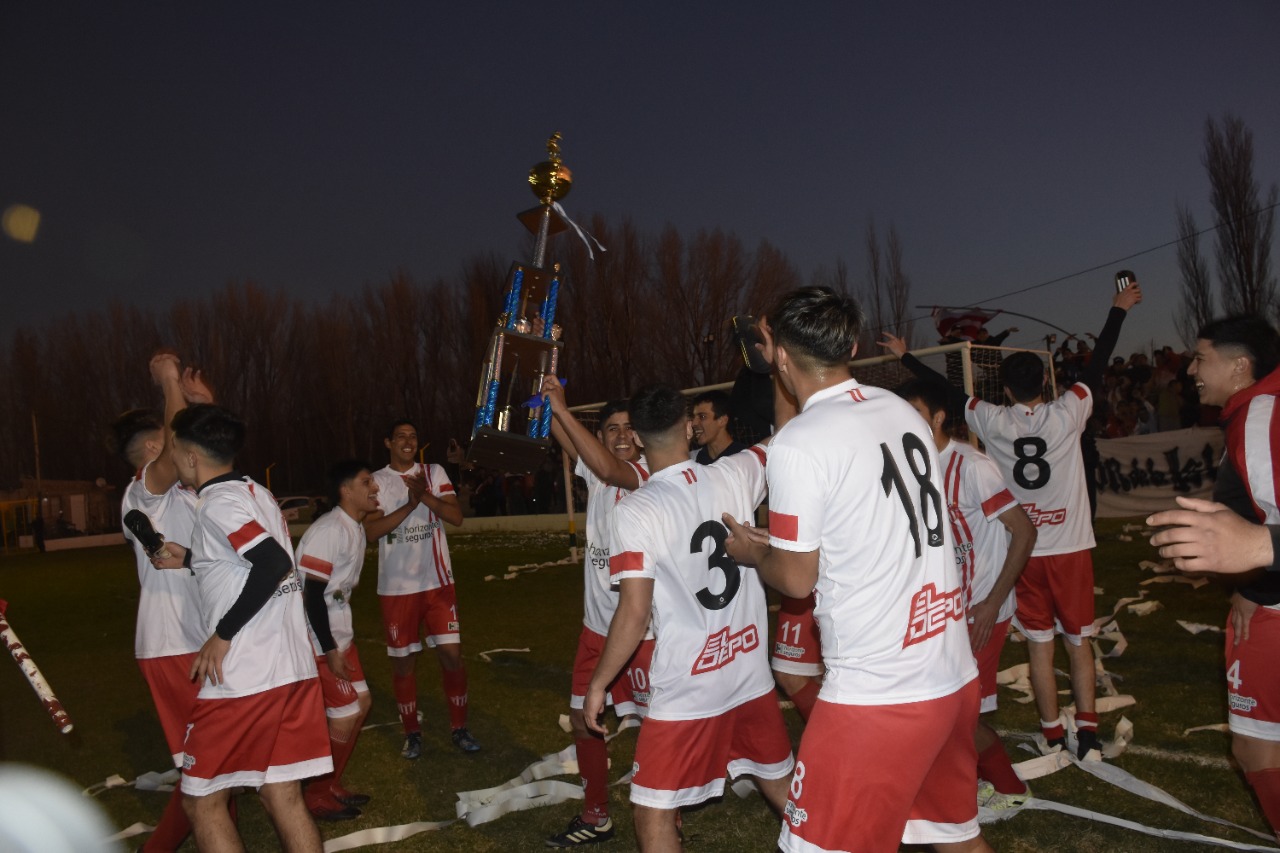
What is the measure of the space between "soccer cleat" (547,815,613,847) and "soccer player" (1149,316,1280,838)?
299 centimetres

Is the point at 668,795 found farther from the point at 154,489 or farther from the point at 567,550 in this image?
the point at 567,550

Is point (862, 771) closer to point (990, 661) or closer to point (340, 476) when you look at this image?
point (990, 661)

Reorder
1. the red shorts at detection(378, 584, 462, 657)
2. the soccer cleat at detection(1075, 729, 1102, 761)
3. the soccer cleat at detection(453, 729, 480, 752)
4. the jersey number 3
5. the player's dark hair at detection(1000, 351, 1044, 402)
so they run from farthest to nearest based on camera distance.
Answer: the red shorts at detection(378, 584, 462, 657)
the soccer cleat at detection(453, 729, 480, 752)
the player's dark hair at detection(1000, 351, 1044, 402)
the soccer cleat at detection(1075, 729, 1102, 761)
the jersey number 3

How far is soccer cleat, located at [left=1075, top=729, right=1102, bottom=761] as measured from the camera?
17.2ft

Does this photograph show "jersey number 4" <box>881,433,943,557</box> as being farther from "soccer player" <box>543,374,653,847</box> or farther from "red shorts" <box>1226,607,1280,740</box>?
"soccer player" <box>543,374,653,847</box>

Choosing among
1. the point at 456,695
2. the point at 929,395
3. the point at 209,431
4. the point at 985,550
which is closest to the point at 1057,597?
the point at 985,550

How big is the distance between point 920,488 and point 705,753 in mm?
1427

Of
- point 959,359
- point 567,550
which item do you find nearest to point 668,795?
point 959,359

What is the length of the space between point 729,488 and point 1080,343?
19.8 m

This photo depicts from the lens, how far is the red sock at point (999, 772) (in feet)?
15.0

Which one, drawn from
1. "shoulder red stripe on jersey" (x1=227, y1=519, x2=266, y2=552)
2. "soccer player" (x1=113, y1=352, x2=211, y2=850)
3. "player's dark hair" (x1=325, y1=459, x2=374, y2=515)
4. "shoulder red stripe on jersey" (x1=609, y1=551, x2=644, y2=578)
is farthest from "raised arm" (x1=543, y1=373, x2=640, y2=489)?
"soccer player" (x1=113, y1=352, x2=211, y2=850)

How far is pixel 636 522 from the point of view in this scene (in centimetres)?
344

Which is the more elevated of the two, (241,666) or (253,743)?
(241,666)

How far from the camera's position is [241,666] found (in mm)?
3736
